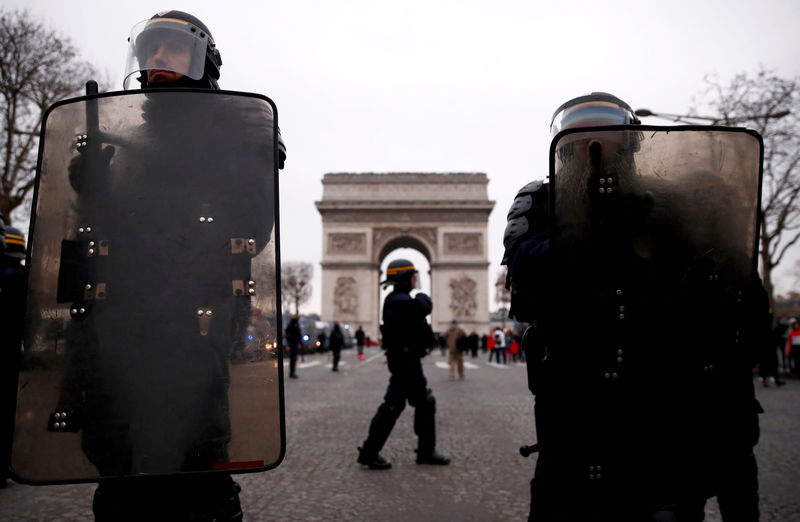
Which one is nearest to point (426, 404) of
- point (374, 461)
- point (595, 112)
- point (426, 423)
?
point (426, 423)

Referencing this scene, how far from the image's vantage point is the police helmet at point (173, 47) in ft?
7.01

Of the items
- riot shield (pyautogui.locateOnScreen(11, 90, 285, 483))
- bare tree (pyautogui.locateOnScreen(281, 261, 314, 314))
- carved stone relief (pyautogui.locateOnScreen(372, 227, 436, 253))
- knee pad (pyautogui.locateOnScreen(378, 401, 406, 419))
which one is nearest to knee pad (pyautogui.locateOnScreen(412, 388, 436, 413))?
knee pad (pyautogui.locateOnScreen(378, 401, 406, 419))

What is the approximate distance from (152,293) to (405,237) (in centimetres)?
4271

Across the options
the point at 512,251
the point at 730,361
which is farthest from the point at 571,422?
the point at 512,251

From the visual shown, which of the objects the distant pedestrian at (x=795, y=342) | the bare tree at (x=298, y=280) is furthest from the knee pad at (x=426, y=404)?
the bare tree at (x=298, y=280)

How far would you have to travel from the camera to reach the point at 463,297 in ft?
140

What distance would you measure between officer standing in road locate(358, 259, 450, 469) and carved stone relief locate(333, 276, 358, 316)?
3731cm

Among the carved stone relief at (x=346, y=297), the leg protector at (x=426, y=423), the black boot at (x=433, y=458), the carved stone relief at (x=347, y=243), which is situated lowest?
the black boot at (x=433, y=458)

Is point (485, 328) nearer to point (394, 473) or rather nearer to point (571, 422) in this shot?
point (394, 473)

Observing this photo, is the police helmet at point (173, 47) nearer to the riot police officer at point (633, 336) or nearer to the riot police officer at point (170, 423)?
the riot police officer at point (170, 423)

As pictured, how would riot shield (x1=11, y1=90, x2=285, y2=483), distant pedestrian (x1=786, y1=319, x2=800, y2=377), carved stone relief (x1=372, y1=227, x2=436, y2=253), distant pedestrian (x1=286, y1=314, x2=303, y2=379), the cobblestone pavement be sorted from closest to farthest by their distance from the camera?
riot shield (x1=11, y1=90, x2=285, y2=483) → the cobblestone pavement → distant pedestrian (x1=786, y1=319, x2=800, y2=377) → distant pedestrian (x1=286, y1=314, x2=303, y2=379) → carved stone relief (x1=372, y1=227, x2=436, y2=253)

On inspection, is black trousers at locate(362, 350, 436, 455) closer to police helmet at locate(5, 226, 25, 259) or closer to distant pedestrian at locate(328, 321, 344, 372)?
police helmet at locate(5, 226, 25, 259)

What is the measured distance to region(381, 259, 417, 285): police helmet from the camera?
510cm

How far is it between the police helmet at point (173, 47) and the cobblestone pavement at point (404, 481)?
7.32 feet
